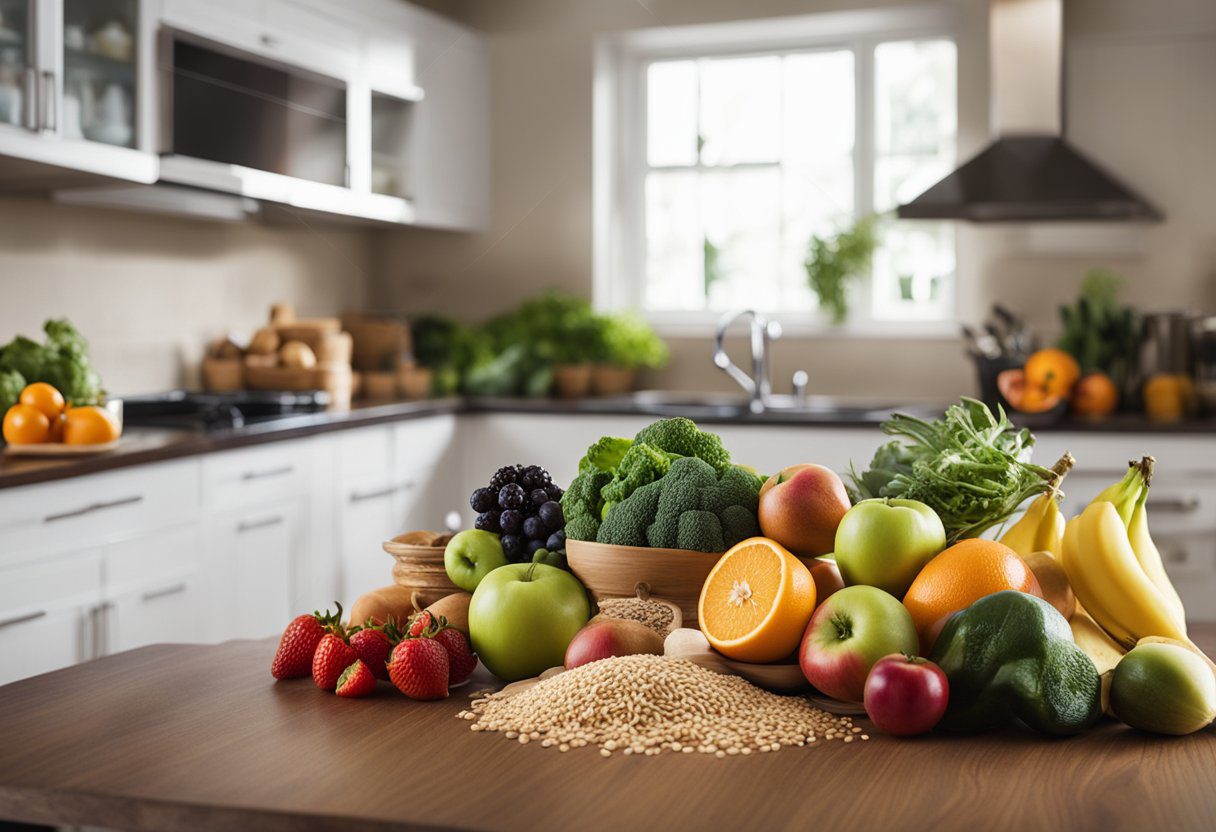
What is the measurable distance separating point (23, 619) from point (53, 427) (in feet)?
1.58

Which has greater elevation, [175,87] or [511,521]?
[175,87]

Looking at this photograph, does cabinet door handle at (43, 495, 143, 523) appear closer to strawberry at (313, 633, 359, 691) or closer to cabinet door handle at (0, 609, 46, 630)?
cabinet door handle at (0, 609, 46, 630)

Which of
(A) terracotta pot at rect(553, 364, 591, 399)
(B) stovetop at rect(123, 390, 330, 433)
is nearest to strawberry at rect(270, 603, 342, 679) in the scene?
(B) stovetop at rect(123, 390, 330, 433)

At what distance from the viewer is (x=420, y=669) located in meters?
1.21

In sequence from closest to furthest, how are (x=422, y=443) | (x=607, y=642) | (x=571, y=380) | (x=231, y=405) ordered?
(x=607, y=642), (x=231, y=405), (x=422, y=443), (x=571, y=380)

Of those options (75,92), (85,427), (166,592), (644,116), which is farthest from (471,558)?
(644,116)

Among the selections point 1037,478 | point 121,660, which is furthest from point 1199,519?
point 121,660

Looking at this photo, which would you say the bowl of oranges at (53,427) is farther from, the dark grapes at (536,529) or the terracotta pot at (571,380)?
the terracotta pot at (571,380)

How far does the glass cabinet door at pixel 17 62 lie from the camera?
2.89 meters

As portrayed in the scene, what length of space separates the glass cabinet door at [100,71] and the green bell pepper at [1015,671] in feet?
8.45

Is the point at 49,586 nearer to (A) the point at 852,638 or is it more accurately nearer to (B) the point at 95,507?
(B) the point at 95,507

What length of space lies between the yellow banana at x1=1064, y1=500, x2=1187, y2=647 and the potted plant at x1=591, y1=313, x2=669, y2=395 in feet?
11.7

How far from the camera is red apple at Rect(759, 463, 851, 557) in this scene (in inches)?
49.6

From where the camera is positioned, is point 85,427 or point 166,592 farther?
point 166,592
